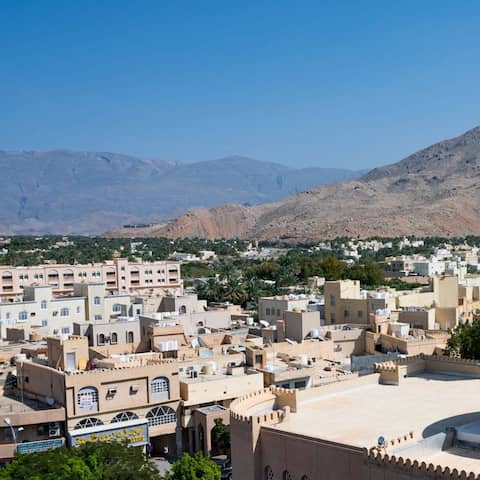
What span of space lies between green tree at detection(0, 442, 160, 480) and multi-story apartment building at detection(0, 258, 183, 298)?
1814 inches

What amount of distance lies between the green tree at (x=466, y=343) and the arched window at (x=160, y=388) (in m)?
12.5

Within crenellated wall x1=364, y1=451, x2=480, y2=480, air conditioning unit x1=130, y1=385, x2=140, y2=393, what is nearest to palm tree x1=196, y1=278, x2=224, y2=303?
air conditioning unit x1=130, y1=385, x2=140, y2=393

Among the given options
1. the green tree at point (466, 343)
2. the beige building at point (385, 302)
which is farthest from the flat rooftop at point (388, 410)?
the beige building at point (385, 302)

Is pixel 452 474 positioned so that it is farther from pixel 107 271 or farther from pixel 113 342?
pixel 107 271

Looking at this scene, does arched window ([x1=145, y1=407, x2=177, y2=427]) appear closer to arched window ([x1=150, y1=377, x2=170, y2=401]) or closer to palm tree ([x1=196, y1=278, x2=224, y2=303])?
arched window ([x1=150, y1=377, x2=170, y2=401])

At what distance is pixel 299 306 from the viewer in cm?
4491

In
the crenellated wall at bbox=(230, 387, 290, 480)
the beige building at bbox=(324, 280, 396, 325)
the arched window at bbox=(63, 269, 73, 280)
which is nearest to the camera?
the crenellated wall at bbox=(230, 387, 290, 480)

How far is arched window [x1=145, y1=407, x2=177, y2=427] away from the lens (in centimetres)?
2716

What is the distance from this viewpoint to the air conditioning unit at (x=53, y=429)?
2580 cm

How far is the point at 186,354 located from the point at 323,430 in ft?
48.3

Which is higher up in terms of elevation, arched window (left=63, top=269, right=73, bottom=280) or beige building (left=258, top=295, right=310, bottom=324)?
arched window (left=63, top=269, right=73, bottom=280)

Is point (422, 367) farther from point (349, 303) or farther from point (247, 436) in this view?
point (349, 303)

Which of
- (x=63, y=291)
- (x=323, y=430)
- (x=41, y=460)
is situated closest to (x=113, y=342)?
(x=41, y=460)

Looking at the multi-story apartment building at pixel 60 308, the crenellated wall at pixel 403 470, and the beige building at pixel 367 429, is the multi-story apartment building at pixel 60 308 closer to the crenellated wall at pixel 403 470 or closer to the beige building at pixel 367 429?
the beige building at pixel 367 429
